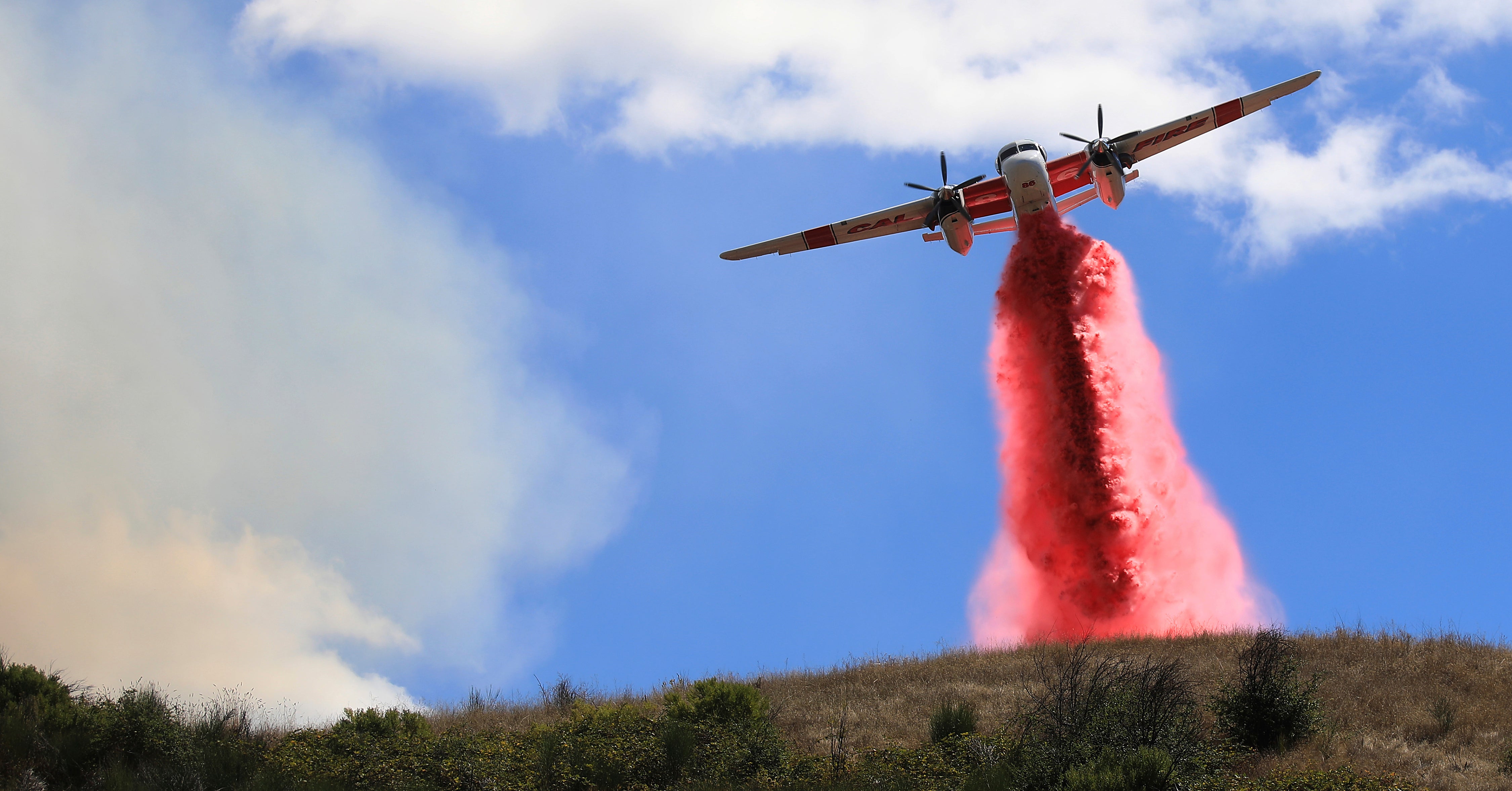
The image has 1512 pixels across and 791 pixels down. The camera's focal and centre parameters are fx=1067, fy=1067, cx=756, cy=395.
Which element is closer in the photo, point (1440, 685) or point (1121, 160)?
point (1440, 685)

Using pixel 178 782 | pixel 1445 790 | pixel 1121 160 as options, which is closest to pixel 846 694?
pixel 1445 790

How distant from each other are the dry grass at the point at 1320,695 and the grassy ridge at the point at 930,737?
0.17 ft

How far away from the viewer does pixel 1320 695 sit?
1828 cm

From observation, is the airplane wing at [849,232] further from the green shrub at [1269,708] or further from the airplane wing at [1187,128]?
the green shrub at [1269,708]

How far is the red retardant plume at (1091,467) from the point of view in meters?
28.5

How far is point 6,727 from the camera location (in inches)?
695

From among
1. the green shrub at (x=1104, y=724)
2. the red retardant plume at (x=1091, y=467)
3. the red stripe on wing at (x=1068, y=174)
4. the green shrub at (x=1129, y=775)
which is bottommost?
the green shrub at (x=1129, y=775)

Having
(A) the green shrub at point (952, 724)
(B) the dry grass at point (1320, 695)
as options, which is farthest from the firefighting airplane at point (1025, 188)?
(A) the green shrub at point (952, 724)

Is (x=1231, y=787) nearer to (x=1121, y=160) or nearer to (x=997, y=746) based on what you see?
(x=997, y=746)

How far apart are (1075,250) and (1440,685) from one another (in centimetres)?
1523

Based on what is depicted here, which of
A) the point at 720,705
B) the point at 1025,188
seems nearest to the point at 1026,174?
the point at 1025,188

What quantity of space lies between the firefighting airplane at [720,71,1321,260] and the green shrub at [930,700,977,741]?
16008mm

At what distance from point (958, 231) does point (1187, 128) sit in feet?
21.8

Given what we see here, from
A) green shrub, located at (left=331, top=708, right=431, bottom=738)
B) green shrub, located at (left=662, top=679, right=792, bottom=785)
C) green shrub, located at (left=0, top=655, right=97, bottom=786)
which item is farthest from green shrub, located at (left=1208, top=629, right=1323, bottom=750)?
green shrub, located at (left=0, top=655, right=97, bottom=786)
